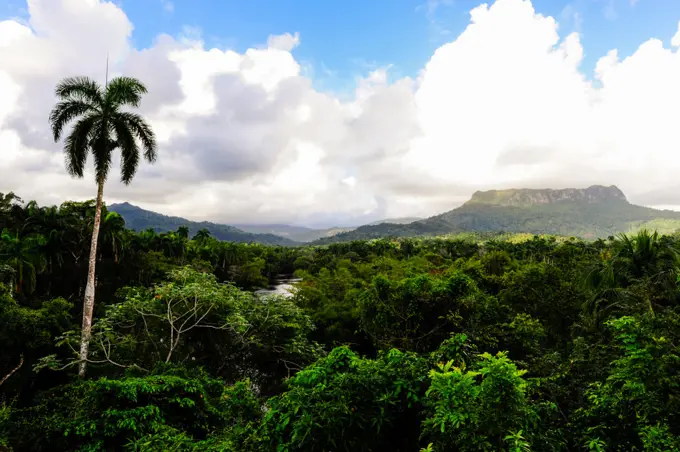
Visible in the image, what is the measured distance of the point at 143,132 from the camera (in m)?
22.2

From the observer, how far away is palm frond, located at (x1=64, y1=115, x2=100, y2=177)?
20.2m

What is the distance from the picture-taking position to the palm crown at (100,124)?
66.3ft

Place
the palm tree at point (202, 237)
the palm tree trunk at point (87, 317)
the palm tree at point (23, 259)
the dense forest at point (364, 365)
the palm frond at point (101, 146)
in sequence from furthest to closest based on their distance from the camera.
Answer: the palm tree at point (202, 237)
the palm tree at point (23, 259)
the palm frond at point (101, 146)
the palm tree trunk at point (87, 317)
the dense forest at point (364, 365)

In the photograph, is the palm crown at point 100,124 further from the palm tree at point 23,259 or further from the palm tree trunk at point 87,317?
the palm tree at point 23,259

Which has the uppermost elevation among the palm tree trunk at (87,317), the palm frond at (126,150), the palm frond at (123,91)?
the palm frond at (123,91)

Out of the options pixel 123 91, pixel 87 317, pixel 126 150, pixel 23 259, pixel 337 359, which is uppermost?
pixel 123 91

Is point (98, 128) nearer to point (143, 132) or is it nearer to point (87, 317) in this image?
point (143, 132)

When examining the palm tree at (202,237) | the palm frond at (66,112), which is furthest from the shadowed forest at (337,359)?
the palm tree at (202,237)

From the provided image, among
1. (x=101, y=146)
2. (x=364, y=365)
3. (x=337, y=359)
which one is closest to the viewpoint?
(x=364, y=365)

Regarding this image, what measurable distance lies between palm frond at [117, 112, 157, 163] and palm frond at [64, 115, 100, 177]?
1521 millimetres

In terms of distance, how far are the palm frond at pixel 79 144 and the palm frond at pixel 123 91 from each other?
4.64 ft

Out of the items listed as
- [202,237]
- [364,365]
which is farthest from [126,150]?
[202,237]

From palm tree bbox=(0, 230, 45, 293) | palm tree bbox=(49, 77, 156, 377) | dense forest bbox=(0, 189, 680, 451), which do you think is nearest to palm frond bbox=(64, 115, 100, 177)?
palm tree bbox=(49, 77, 156, 377)

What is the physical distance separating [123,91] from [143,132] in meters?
2.46
